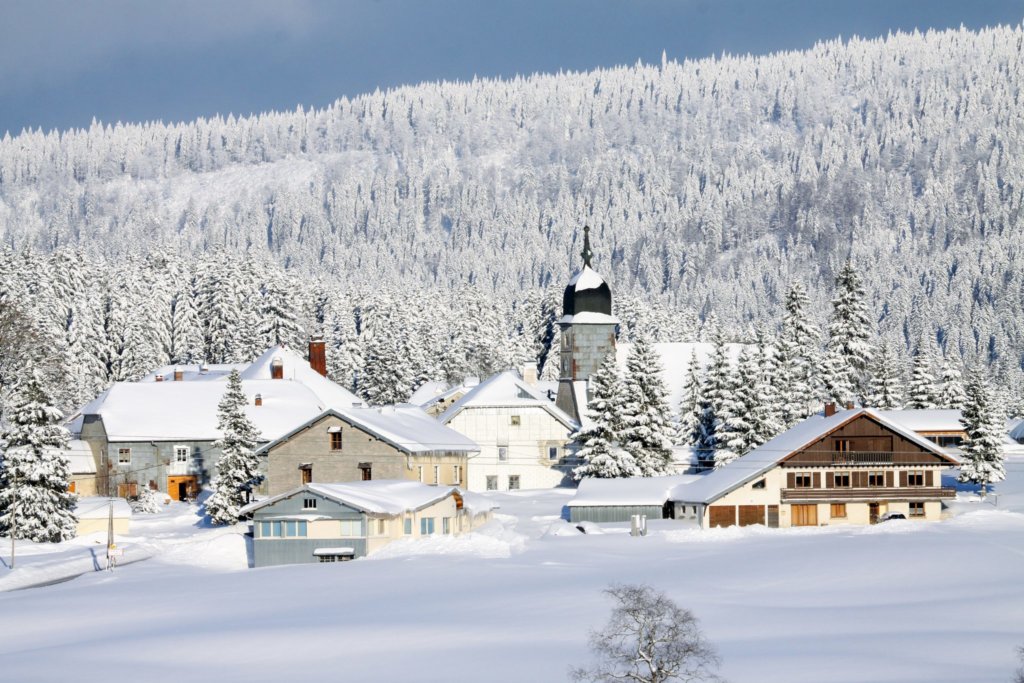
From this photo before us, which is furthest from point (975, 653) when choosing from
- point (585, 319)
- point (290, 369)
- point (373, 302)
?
point (373, 302)

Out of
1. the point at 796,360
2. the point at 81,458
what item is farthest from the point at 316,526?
the point at 796,360

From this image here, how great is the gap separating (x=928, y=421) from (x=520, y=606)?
5860 cm

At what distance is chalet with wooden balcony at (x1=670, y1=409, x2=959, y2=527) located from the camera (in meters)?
72.2

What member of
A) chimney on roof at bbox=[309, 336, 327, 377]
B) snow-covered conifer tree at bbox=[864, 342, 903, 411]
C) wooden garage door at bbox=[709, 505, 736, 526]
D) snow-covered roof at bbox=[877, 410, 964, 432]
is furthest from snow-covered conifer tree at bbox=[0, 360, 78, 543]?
snow-covered conifer tree at bbox=[864, 342, 903, 411]

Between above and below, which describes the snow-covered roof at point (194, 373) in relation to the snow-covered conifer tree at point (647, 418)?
above

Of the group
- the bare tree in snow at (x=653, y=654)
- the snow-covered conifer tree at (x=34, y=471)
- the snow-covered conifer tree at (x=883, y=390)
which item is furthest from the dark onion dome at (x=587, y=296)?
the bare tree in snow at (x=653, y=654)

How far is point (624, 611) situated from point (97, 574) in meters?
29.9

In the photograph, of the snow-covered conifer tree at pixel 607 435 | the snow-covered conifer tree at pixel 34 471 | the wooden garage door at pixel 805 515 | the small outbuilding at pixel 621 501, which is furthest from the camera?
the snow-covered conifer tree at pixel 607 435

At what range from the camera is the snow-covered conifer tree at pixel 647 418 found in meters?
81.9

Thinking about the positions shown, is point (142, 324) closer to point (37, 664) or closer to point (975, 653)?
point (37, 664)

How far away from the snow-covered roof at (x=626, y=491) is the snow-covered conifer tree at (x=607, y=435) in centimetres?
426

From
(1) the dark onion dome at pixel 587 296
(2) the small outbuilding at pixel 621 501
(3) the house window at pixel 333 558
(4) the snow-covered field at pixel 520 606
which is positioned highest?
(1) the dark onion dome at pixel 587 296

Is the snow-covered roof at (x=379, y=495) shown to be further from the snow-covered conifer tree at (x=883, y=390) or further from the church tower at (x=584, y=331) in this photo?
the snow-covered conifer tree at (x=883, y=390)

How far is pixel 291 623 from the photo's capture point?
44500 millimetres
